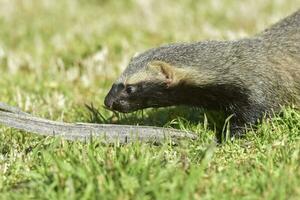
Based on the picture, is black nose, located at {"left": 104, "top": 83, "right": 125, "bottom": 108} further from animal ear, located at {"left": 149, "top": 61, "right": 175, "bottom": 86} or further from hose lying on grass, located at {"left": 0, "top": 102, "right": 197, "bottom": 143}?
hose lying on grass, located at {"left": 0, "top": 102, "right": 197, "bottom": 143}

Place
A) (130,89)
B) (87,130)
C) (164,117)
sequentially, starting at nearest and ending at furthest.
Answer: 1. (87,130)
2. (130,89)
3. (164,117)

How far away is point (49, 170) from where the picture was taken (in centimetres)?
491

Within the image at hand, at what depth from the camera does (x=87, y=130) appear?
6.02 meters

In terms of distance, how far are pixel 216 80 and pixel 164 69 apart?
516mm

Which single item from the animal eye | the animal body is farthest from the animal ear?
the animal eye

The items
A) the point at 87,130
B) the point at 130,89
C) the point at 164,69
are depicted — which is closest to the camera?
the point at 87,130

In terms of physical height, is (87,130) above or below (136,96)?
below

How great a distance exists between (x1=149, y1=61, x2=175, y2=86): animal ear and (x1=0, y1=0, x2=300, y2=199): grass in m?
0.43

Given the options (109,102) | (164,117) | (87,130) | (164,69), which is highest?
(164,69)

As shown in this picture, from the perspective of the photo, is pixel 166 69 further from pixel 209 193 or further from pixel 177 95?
pixel 209 193

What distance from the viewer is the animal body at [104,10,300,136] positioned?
644 centimetres

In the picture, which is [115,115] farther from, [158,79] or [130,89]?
[158,79]

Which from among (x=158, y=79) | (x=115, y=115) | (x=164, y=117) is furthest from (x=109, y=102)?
(x=164, y=117)

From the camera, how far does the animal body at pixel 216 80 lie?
21.1 ft
